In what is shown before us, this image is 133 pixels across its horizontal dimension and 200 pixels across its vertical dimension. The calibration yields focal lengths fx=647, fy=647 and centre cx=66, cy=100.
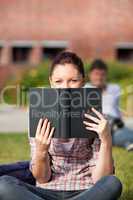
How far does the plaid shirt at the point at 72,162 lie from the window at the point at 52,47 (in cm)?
2050

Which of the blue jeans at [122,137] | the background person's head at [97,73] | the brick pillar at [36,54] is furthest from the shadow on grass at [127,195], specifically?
the brick pillar at [36,54]

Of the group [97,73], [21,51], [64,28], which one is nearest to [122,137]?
[97,73]

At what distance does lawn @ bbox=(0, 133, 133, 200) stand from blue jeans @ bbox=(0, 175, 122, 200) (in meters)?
1.25

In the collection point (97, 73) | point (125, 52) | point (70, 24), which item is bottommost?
point (97, 73)

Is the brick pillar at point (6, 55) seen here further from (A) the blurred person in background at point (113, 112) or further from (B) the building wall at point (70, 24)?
(A) the blurred person in background at point (113, 112)

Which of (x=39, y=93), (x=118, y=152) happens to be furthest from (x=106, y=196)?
(x=118, y=152)

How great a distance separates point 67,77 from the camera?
13.6 feet

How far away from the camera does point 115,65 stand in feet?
71.1

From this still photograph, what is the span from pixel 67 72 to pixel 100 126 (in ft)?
1.44

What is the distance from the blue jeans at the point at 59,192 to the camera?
4.04 metres

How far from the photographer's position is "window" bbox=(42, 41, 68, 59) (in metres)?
24.7

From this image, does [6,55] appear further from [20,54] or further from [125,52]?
[125,52]

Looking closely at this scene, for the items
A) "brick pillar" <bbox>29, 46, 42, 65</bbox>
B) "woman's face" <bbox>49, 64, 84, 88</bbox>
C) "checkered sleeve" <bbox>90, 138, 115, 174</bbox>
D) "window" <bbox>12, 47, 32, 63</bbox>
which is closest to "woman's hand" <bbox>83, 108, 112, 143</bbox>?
"checkered sleeve" <bbox>90, 138, 115, 174</bbox>

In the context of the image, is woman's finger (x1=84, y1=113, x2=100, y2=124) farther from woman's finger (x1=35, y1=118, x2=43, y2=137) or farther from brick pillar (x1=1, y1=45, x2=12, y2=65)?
brick pillar (x1=1, y1=45, x2=12, y2=65)
